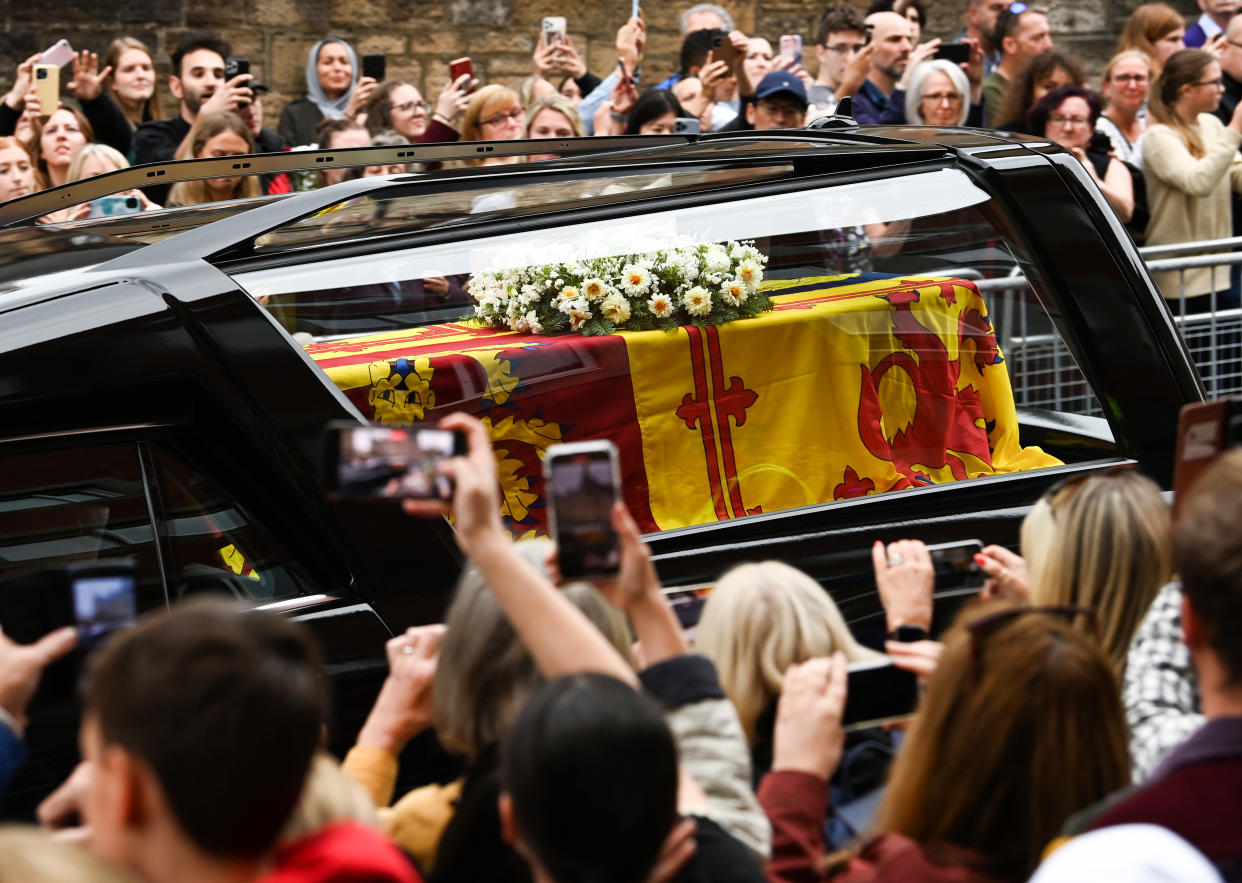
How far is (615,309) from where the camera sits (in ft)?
12.8

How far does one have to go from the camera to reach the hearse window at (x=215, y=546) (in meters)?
2.67

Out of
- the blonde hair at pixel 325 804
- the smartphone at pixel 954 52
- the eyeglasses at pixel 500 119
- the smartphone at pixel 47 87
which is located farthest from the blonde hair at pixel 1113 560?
the smartphone at pixel 954 52

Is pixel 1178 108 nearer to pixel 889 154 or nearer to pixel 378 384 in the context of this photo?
pixel 889 154

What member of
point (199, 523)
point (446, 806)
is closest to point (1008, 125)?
point (199, 523)

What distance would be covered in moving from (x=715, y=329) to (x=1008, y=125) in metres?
3.59

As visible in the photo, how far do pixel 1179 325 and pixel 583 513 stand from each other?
4062 millimetres

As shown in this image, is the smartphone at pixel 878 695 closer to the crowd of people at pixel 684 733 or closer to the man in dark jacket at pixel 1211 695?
the crowd of people at pixel 684 733

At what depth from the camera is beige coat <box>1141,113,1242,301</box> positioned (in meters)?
6.91

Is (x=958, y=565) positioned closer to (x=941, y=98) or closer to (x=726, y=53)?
(x=941, y=98)

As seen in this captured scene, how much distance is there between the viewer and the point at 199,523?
106 inches

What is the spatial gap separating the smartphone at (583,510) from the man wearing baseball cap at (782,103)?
4.46 metres

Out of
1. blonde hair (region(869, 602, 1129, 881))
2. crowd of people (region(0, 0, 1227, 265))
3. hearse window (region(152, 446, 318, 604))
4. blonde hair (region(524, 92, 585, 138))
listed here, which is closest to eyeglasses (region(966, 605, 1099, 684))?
blonde hair (region(869, 602, 1129, 881))

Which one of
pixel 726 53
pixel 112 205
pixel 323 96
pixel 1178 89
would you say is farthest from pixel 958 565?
pixel 323 96

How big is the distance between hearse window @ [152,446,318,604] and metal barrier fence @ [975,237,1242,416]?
99.8 inches
